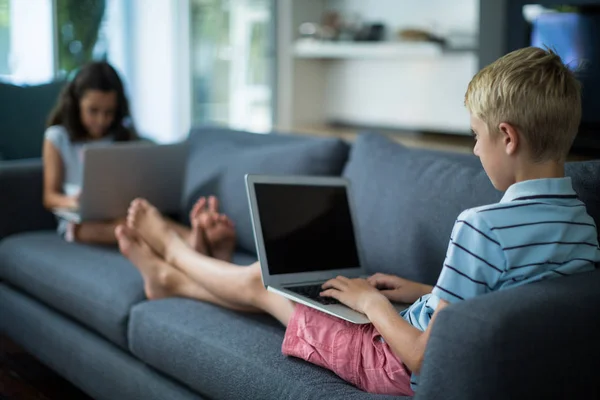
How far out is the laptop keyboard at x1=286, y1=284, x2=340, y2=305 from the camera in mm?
1645

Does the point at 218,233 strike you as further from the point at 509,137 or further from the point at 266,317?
the point at 509,137

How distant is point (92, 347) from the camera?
2211 mm

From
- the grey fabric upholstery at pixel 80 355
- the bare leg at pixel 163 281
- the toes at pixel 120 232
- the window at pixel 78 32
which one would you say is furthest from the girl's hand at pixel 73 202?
the window at pixel 78 32

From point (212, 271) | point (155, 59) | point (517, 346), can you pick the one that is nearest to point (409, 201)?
point (212, 271)

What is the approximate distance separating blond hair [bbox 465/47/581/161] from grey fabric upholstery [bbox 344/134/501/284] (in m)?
0.42

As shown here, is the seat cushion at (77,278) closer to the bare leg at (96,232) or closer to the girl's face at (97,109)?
the bare leg at (96,232)

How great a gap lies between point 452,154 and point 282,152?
2.04 ft

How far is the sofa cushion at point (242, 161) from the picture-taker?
8.00 ft

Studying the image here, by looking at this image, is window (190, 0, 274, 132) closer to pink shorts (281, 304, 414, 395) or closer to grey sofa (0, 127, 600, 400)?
grey sofa (0, 127, 600, 400)

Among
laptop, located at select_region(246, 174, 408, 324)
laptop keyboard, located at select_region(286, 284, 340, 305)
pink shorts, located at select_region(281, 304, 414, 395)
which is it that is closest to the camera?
pink shorts, located at select_region(281, 304, 414, 395)

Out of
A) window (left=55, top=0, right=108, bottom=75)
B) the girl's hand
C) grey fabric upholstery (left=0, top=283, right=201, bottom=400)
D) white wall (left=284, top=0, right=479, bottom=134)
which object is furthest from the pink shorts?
window (left=55, top=0, right=108, bottom=75)

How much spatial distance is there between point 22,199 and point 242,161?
2.87ft

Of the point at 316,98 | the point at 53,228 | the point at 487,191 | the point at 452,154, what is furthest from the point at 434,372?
the point at 316,98

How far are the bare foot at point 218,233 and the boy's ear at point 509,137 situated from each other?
44.6 inches
